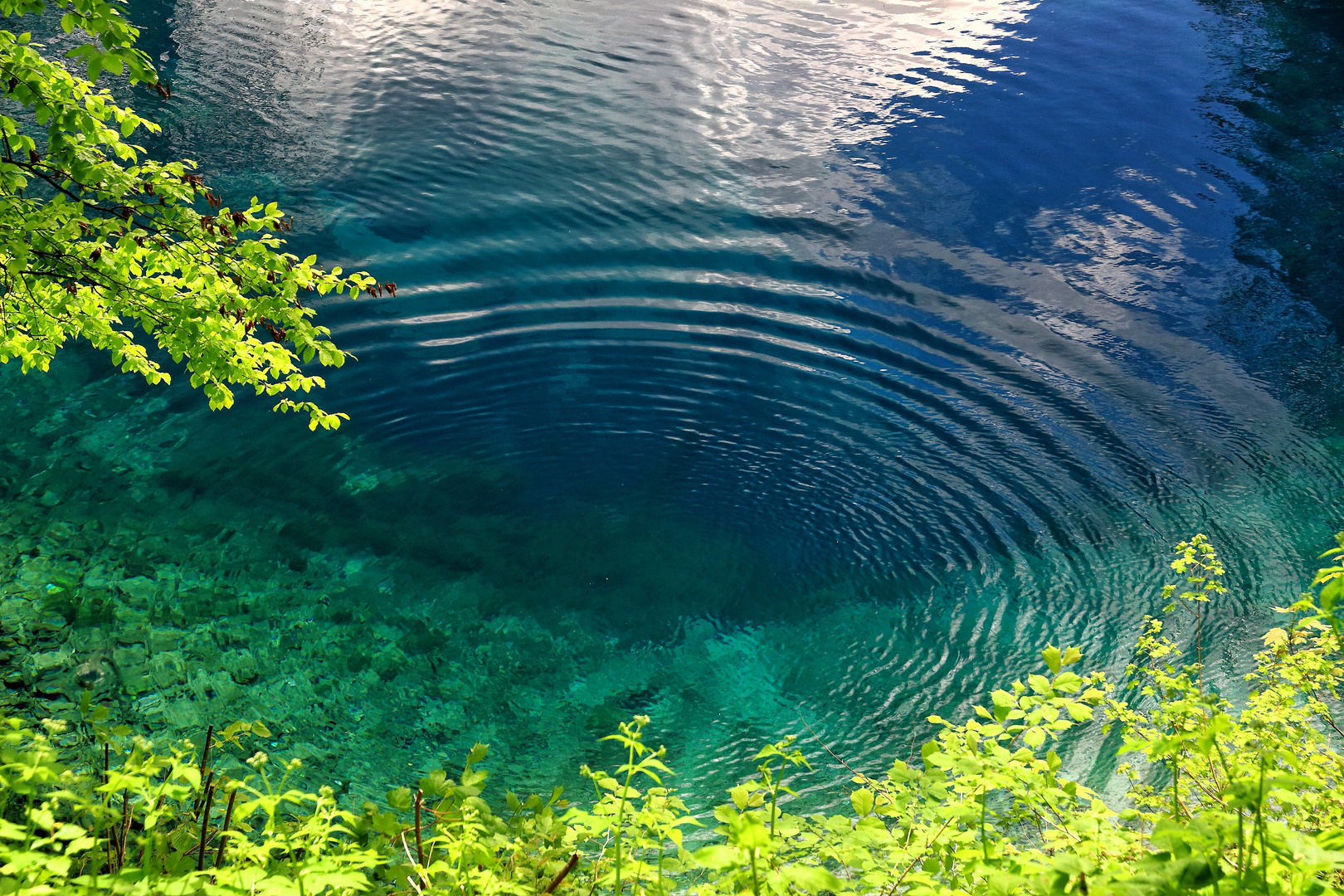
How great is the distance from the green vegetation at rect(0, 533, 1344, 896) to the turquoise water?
7.57 ft

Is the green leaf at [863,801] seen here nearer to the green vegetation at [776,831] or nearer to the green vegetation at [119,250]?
the green vegetation at [776,831]

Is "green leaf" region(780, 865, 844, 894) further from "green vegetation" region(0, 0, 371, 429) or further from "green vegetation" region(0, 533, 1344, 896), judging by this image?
"green vegetation" region(0, 0, 371, 429)

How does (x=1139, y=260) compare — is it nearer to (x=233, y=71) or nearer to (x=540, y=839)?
(x=540, y=839)

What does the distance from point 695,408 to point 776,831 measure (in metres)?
6.03

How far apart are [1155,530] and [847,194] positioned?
5691 millimetres

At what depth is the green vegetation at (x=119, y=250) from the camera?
374 cm

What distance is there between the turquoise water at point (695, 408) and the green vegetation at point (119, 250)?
2259mm

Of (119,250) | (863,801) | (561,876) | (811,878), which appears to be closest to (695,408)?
(119,250)

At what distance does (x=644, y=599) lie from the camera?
6.72m

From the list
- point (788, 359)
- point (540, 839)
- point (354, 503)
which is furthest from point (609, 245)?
point (540, 839)

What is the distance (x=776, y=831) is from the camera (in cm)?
246

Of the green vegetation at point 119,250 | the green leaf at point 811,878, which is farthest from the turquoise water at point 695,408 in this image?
the green leaf at point 811,878

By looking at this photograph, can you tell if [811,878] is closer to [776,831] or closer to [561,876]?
[776,831]

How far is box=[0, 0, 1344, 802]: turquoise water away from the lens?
601cm
